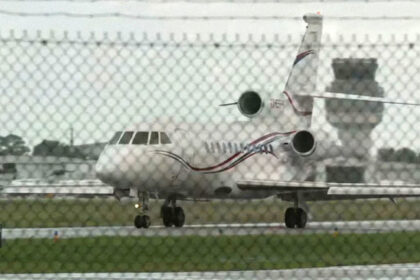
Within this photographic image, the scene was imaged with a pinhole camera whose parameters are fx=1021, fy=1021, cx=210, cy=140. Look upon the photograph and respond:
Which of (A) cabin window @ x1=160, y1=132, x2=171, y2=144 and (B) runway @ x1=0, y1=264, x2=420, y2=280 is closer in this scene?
(B) runway @ x1=0, y1=264, x2=420, y2=280

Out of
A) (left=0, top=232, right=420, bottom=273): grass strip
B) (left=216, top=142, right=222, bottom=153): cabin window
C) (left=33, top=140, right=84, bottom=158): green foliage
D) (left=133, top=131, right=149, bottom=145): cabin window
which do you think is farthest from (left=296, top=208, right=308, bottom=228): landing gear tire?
(left=33, top=140, right=84, bottom=158): green foliage

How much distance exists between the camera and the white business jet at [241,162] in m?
22.9

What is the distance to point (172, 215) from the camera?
25.8 metres

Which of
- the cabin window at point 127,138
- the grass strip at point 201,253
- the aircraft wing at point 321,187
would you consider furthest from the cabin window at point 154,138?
the grass strip at point 201,253

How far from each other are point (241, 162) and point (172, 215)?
2572mm

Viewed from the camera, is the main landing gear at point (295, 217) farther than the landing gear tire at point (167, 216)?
Yes

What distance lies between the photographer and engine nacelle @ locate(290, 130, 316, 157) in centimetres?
2536

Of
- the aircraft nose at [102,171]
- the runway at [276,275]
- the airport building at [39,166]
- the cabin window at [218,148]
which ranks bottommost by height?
the runway at [276,275]

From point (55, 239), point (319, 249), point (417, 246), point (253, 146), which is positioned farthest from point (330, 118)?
point (253, 146)

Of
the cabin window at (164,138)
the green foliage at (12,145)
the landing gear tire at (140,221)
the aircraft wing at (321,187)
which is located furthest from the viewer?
the aircraft wing at (321,187)

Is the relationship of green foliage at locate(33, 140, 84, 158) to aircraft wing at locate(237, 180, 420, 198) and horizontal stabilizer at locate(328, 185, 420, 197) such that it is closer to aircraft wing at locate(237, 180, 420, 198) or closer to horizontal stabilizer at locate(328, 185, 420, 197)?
horizontal stabilizer at locate(328, 185, 420, 197)

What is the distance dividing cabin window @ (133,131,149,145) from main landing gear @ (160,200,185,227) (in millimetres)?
3019

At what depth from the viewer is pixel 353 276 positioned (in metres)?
11.9

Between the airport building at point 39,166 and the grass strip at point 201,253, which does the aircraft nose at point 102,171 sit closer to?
the grass strip at point 201,253
